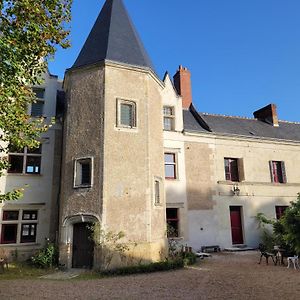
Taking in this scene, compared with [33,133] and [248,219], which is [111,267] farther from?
[248,219]

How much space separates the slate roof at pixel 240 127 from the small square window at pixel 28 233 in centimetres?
864

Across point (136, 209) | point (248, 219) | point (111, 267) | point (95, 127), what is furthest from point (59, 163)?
point (248, 219)

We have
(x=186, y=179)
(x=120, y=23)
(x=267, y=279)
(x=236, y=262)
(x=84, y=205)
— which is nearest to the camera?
(x=267, y=279)

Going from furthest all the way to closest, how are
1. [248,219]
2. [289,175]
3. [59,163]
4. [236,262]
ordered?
[289,175], [248,219], [59,163], [236,262]

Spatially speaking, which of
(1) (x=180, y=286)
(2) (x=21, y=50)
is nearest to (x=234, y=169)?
(1) (x=180, y=286)

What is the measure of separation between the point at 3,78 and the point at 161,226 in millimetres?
7568

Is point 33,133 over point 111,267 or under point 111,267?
over

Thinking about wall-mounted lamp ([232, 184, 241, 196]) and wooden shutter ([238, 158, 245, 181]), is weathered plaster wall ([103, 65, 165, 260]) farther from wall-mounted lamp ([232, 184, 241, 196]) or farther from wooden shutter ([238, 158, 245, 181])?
wooden shutter ([238, 158, 245, 181])

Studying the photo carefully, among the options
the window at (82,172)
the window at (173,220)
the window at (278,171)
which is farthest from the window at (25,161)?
the window at (278,171)

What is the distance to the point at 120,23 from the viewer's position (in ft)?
46.0

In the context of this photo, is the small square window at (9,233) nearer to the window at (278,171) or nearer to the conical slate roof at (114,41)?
the conical slate roof at (114,41)

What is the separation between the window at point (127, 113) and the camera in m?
11.6

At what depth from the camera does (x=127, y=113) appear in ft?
39.0

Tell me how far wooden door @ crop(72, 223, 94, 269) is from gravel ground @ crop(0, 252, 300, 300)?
6.08ft
